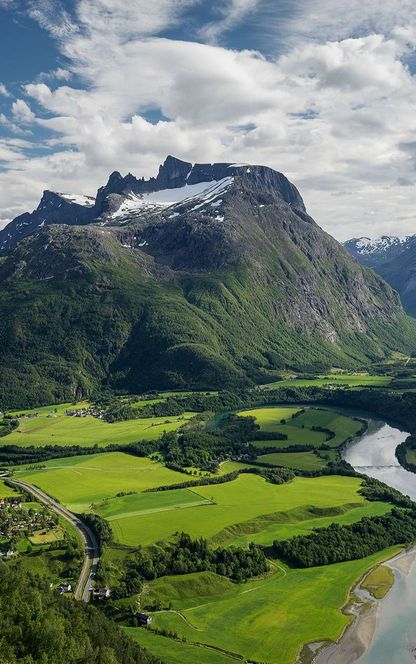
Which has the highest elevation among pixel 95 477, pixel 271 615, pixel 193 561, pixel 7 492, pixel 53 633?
pixel 53 633

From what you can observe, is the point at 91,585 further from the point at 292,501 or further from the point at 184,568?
the point at 292,501

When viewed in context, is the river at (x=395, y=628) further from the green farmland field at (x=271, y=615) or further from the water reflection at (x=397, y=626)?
the green farmland field at (x=271, y=615)

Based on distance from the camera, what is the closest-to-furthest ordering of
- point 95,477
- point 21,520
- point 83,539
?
point 83,539, point 21,520, point 95,477

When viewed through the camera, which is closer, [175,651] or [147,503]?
[175,651]

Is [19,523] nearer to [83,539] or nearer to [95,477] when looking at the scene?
[83,539]

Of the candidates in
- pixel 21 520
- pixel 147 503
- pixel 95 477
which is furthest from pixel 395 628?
pixel 95 477

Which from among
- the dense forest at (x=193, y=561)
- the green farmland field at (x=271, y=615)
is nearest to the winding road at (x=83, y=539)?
the dense forest at (x=193, y=561)

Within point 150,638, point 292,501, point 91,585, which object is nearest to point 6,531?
point 91,585

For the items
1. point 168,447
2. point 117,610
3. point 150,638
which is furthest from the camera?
point 168,447
